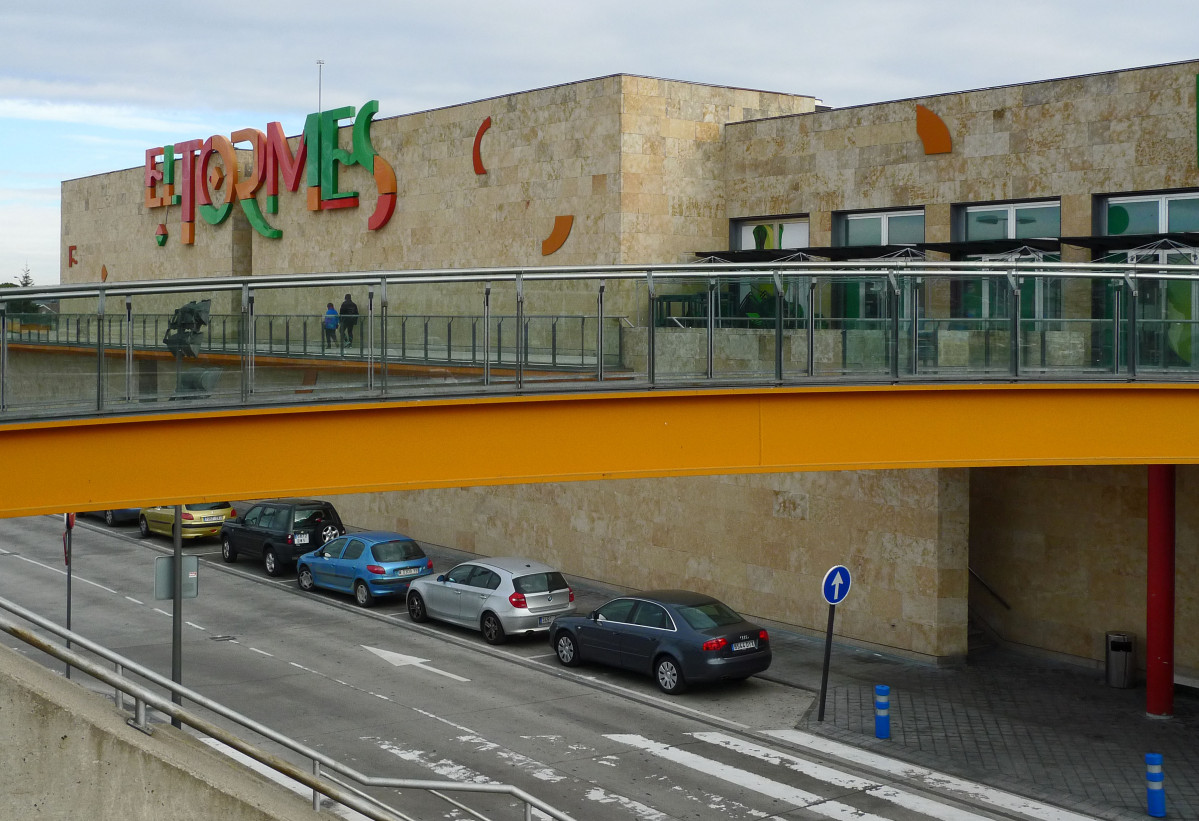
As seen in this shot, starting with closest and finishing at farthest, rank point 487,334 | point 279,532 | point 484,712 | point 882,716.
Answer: point 487,334 < point 882,716 < point 484,712 < point 279,532

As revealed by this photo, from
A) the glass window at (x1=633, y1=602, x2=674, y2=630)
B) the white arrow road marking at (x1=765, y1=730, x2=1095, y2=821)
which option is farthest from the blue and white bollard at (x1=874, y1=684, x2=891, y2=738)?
Answer: the glass window at (x1=633, y1=602, x2=674, y2=630)

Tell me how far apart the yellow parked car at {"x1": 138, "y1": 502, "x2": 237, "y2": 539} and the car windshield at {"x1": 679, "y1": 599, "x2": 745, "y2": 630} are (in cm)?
1679

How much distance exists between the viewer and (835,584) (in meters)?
17.4

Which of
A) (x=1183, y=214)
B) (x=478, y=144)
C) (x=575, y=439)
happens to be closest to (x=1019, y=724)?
(x=1183, y=214)

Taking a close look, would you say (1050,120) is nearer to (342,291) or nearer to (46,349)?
(342,291)

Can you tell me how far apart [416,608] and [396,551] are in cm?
202

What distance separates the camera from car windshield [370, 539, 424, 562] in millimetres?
24891

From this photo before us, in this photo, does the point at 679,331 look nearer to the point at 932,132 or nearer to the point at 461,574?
the point at 461,574

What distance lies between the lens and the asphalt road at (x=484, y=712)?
14.4 metres

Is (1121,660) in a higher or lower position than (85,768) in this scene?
lower

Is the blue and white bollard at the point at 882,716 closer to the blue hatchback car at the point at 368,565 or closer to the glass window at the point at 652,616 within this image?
the glass window at the point at 652,616

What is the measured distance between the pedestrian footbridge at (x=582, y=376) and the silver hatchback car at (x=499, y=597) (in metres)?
9.20

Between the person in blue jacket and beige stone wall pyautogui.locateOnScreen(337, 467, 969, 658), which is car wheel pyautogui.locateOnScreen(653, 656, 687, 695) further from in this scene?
the person in blue jacket

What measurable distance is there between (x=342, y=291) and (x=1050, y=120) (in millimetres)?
13705
